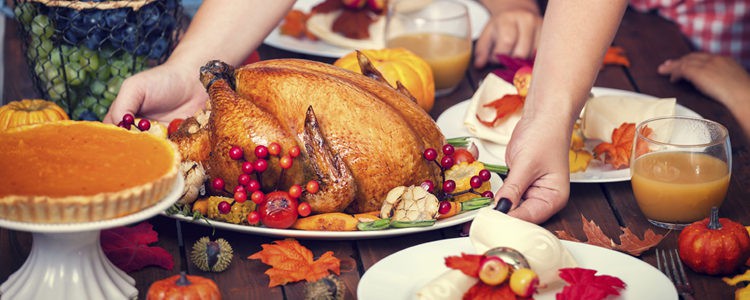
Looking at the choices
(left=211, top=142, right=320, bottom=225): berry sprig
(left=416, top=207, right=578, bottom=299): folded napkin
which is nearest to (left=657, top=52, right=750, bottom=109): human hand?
(left=416, top=207, right=578, bottom=299): folded napkin

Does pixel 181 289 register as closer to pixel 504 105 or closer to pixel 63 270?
pixel 63 270

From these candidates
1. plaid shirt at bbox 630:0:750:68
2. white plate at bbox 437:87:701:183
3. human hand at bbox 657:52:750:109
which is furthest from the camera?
plaid shirt at bbox 630:0:750:68

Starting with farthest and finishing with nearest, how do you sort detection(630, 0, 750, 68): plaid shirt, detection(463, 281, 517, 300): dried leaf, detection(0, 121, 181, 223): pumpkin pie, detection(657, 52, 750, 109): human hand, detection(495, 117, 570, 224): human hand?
detection(630, 0, 750, 68): plaid shirt, detection(657, 52, 750, 109): human hand, detection(495, 117, 570, 224): human hand, detection(463, 281, 517, 300): dried leaf, detection(0, 121, 181, 223): pumpkin pie

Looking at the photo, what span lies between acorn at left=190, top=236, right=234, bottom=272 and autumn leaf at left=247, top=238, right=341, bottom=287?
0.14ft

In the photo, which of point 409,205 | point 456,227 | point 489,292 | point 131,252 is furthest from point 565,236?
point 131,252

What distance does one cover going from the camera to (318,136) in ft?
5.53

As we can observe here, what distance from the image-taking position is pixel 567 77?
1885mm

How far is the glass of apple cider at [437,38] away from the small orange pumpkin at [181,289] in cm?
118

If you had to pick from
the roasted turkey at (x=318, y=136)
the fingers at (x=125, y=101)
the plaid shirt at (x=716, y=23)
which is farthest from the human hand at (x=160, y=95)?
the plaid shirt at (x=716, y=23)

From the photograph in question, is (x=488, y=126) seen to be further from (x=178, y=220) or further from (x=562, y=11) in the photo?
(x=178, y=220)

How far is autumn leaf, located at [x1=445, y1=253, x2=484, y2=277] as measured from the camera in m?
1.42

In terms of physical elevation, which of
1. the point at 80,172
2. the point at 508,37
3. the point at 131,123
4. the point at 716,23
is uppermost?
the point at 80,172

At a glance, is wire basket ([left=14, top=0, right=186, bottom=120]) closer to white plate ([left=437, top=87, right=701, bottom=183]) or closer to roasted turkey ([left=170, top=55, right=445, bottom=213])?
roasted turkey ([left=170, top=55, right=445, bottom=213])

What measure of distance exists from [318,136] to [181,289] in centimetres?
39
